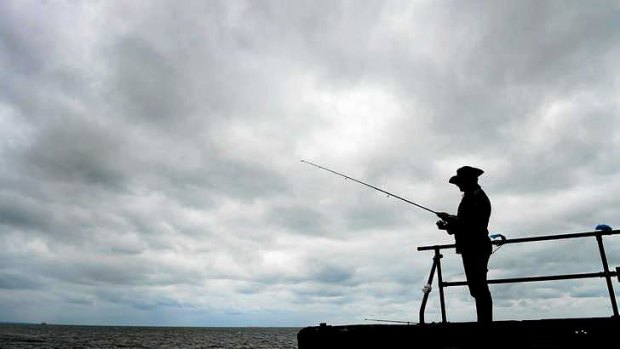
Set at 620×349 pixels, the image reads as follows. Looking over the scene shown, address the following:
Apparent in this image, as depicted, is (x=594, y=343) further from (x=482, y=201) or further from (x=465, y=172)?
(x=465, y=172)

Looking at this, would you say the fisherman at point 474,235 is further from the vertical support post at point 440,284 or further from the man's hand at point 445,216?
the vertical support post at point 440,284

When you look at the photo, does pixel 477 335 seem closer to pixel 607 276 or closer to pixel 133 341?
pixel 607 276

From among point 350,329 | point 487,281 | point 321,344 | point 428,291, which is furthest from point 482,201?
point 321,344

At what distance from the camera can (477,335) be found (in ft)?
14.2

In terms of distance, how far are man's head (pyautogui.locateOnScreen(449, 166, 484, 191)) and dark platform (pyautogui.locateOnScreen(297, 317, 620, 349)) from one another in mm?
1997

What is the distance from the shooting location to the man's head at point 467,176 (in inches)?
235

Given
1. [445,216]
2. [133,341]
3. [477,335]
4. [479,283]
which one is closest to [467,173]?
[445,216]

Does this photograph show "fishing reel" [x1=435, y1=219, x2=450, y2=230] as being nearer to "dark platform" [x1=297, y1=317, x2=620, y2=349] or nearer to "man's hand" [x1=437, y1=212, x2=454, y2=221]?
"man's hand" [x1=437, y1=212, x2=454, y2=221]

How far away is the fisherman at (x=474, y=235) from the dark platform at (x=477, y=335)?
574mm

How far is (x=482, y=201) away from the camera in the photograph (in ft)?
18.5

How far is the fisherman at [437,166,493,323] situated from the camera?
516cm

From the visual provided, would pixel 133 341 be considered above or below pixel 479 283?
below

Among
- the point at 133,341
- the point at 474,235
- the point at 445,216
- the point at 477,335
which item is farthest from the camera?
the point at 133,341

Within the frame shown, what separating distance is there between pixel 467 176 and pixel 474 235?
93 centimetres
